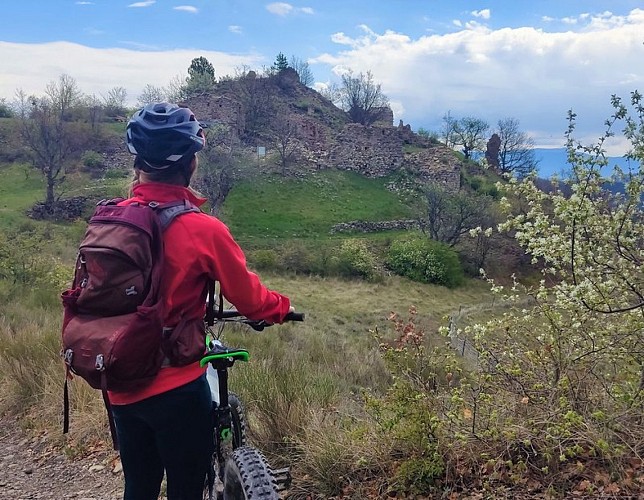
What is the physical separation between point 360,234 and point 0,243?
85.0ft

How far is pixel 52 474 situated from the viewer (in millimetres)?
4219

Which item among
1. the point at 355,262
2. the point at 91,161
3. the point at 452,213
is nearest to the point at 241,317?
the point at 355,262

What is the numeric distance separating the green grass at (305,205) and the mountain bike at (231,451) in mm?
29832

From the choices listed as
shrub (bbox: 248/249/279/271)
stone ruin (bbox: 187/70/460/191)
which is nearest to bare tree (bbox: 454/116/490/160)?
stone ruin (bbox: 187/70/460/191)

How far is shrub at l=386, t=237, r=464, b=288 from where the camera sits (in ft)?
95.3

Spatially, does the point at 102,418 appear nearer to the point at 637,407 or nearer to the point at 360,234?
the point at 637,407

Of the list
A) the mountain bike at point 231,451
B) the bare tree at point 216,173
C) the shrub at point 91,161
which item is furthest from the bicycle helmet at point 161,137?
the shrub at point 91,161

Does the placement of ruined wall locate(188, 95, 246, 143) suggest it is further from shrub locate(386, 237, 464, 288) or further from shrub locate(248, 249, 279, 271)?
shrub locate(386, 237, 464, 288)

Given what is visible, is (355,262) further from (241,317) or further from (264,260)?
(241,317)

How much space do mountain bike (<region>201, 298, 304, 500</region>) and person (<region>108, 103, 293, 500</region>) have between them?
0.32 feet

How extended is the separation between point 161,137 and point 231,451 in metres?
1.37

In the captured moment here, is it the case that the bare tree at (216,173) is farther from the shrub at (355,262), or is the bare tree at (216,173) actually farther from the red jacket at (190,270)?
the red jacket at (190,270)

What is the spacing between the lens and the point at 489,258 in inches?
1176

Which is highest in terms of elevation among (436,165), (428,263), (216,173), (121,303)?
(436,165)
